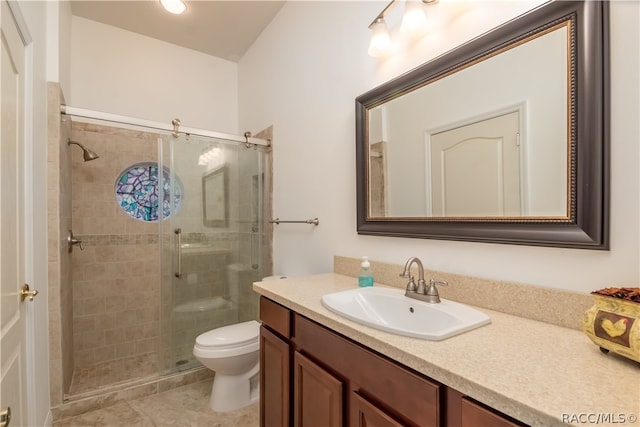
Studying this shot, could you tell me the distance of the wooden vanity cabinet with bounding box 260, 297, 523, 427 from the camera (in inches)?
26.5

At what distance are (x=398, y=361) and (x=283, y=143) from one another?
1956mm

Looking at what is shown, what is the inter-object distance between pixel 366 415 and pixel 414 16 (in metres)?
1.49

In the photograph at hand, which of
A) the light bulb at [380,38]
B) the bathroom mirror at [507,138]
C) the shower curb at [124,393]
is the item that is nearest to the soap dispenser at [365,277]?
the bathroom mirror at [507,138]

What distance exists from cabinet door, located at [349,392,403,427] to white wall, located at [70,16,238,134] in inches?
113

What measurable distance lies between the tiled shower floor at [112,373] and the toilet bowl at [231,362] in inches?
27.1

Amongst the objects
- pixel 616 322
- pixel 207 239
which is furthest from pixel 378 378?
pixel 207 239

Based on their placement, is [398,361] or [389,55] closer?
[398,361]

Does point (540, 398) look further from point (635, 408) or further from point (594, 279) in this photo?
point (594, 279)

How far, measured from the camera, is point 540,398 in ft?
1.75

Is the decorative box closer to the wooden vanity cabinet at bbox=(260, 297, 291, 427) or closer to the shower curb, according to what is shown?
the wooden vanity cabinet at bbox=(260, 297, 291, 427)

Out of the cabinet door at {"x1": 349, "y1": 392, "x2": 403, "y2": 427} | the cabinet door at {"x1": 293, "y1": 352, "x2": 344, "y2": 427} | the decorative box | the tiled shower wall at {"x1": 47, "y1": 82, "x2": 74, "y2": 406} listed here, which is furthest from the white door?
the decorative box

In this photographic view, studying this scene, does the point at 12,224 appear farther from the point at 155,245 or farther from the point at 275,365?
the point at 155,245

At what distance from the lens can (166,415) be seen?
1.85 meters

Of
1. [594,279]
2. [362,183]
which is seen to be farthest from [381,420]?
[362,183]
